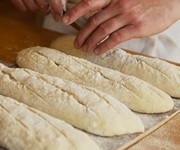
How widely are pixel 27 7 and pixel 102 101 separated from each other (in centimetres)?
84

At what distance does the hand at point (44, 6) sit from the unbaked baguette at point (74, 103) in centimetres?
39

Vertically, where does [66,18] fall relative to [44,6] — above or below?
above

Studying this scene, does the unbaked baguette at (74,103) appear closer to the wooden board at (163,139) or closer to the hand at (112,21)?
the wooden board at (163,139)

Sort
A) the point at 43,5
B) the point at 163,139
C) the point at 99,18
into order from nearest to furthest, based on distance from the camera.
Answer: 1. the point at 163,139
2. the point at 99,18
3. the point at 43,5

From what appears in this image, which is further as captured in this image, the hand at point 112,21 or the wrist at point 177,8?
the wrist at point 177,8

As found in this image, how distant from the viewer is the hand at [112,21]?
153 centimetres

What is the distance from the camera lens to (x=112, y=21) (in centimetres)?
153

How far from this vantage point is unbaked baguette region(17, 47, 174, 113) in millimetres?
1373

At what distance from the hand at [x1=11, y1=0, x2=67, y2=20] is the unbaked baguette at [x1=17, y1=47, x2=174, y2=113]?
166 millimetres

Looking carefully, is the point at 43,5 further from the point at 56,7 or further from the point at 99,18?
the point at 99,18

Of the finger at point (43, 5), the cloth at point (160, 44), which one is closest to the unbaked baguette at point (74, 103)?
the finger at point (43, 5)

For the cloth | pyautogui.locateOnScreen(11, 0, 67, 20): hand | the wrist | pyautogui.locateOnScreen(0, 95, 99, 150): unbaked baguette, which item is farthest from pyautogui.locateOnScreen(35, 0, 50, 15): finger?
pyautogui.locateOnScreen(0, 95, 99, 150): unbaked baguette

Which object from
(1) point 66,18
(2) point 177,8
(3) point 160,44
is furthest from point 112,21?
(3) point 160,44

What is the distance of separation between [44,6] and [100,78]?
552mm
